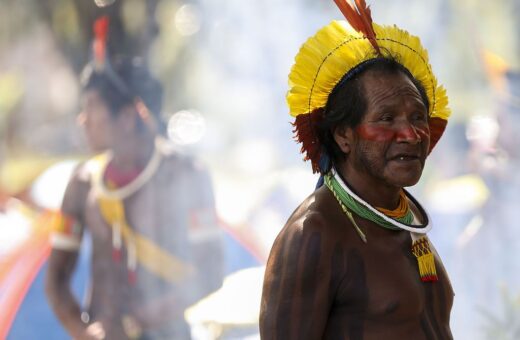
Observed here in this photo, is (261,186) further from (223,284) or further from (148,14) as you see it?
(148,14)

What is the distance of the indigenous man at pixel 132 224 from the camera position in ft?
20.0

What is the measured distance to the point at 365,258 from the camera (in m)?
2.19

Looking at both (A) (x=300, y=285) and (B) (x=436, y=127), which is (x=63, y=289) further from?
(A) (x=300, y=285)

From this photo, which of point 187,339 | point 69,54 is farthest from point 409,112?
point 69,54

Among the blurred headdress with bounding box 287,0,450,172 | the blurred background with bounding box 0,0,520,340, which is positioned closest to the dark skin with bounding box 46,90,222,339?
the blurred background with bounding box 0,0,520,340

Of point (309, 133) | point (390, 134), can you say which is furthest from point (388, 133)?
point (309, 133)

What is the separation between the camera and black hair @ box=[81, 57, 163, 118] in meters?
6.33

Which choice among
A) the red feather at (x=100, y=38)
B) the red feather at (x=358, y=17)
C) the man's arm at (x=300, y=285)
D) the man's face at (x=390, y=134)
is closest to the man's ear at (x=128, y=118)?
the red feather at (x=100, y=38)

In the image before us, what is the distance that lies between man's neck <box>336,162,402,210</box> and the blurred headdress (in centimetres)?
9

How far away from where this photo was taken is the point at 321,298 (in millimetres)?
2105

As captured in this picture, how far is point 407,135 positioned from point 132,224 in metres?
4.12

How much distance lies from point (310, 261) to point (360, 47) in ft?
1.89

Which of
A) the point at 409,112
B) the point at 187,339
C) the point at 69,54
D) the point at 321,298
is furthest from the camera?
the point at 69,54

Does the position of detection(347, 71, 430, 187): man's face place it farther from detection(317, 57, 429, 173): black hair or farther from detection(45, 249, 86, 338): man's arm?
detection(45, 249, 86, 338): man's arm
